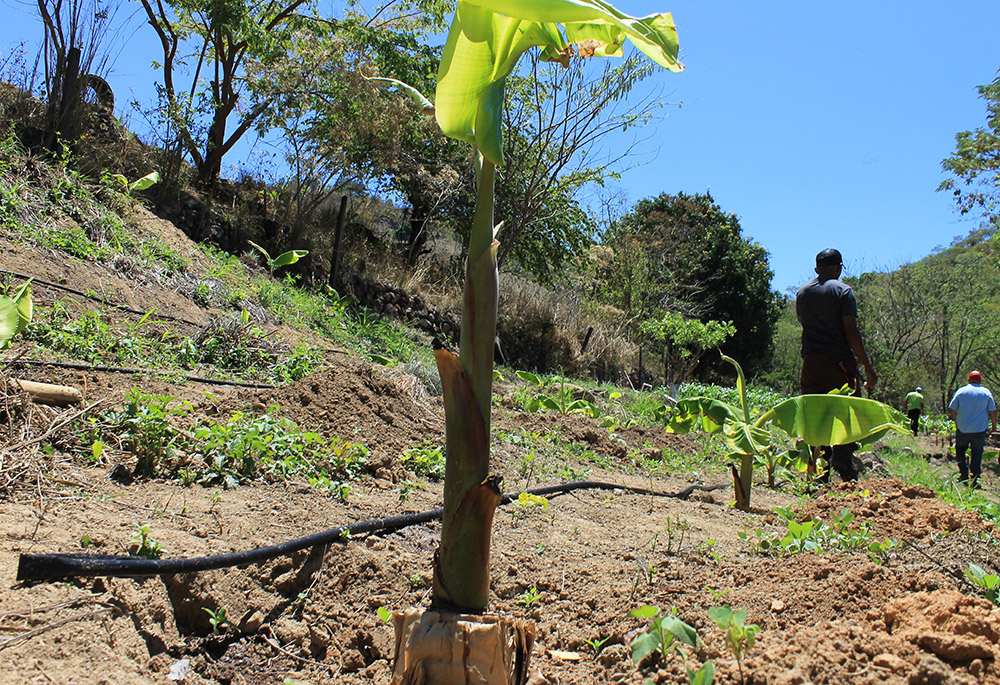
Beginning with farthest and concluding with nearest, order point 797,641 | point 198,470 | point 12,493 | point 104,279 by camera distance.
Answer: point 104,279, point 198,470, point 12,493, point 797,641

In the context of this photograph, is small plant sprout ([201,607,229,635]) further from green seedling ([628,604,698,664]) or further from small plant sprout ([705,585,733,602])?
small plant sprout ([705,585,733,602])

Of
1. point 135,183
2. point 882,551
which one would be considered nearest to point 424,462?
point 882,551

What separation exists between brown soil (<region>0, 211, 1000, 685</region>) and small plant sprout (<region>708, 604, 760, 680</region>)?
1.2 inches

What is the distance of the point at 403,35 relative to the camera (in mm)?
13898

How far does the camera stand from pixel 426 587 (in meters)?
2.42

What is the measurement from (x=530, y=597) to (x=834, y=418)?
6.04ft

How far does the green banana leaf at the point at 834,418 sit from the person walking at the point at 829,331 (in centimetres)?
191

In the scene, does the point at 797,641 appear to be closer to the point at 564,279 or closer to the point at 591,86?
the point at 591,86

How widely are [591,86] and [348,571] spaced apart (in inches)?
412

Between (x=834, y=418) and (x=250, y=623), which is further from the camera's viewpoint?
(x=834, y=418)

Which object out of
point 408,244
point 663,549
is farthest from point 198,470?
point 408,244

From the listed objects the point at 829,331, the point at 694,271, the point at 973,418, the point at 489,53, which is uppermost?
the point at 694,271

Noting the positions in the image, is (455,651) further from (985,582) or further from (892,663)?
(985,582)

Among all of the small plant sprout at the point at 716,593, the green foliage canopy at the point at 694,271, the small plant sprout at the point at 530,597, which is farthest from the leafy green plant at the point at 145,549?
the green foliage canopy at the point at 694,271
